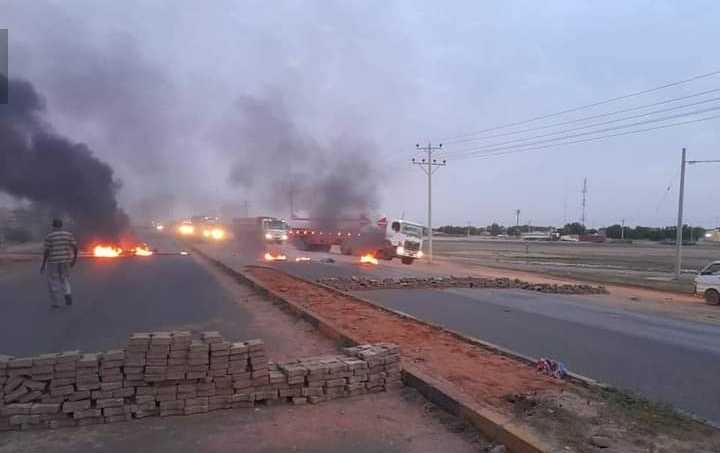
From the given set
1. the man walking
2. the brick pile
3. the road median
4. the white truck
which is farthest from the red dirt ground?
the white truck

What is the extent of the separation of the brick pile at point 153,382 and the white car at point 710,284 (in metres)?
18.9

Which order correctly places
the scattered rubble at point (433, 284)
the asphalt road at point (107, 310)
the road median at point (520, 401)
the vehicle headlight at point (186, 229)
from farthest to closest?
the vehicle headlight at point (186, 229) < the scattered rubble at point (433, 284) < the asphalt road at point (107, 310) < the road median at point (520, 401)

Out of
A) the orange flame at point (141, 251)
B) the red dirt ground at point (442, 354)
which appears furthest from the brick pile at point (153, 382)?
the orange flame at point (141, 251)

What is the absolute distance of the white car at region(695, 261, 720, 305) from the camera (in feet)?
68.2

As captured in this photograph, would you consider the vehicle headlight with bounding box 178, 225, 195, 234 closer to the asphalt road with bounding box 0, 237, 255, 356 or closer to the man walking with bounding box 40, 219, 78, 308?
the asphalt road with bounding box 0, 237, 255, 356

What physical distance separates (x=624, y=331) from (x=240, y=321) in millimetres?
7466

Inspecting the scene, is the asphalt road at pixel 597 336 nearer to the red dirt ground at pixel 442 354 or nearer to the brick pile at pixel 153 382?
the red dirt ground at pixel 442 354

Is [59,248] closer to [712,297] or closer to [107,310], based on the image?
[107,310]

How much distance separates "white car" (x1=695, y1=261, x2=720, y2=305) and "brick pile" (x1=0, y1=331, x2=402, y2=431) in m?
18.9

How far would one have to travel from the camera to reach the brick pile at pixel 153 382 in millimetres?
5223

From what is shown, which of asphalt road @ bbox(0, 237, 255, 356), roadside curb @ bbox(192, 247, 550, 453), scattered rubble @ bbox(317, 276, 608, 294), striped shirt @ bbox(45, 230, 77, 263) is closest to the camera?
roadside curb @ bbox(192, 247, 550, 453)

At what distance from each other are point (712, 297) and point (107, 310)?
63.5 feet

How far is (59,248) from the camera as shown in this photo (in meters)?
11.4

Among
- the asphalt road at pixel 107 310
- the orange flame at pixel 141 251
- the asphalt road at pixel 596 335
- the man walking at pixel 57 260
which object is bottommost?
the asphalt road at pixel 596 335
